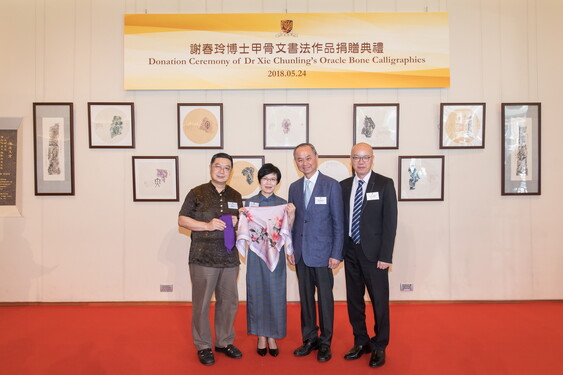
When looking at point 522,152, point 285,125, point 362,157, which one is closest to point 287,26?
point 285,125

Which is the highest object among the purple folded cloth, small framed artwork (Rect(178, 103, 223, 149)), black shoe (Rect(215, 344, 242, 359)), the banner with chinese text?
the banner with chinese text

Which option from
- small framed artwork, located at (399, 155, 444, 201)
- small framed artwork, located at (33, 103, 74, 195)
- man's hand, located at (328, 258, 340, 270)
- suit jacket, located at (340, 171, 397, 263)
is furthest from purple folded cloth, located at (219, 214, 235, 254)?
small framed artwork, located at (33, 103, 74, 195)

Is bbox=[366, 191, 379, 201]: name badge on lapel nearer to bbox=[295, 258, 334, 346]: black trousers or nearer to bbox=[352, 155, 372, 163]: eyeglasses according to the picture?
bbox=[352, 155, 372, 163]: eyeglasses

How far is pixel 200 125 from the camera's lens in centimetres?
432

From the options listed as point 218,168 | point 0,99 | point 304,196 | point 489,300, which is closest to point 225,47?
point 218,168

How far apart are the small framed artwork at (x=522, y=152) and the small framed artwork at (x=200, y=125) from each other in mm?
3652

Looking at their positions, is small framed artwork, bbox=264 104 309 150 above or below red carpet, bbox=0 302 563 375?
above

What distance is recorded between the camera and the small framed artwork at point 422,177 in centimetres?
432

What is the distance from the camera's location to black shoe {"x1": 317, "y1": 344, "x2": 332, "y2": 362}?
2.87m

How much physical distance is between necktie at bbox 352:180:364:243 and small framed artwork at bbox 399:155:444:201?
1638 millimetres

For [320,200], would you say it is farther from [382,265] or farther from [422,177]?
[422,177]

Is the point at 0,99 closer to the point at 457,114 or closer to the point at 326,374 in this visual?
the point at 326,374

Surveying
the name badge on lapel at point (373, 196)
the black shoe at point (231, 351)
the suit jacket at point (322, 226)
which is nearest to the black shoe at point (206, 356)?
the black shoe at point (231, 351)

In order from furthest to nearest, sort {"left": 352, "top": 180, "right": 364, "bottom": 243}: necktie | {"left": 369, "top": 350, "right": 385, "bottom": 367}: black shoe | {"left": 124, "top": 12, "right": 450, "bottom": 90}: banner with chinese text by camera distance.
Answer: {"left": 124, "top": 12, "right": 450, "bottom": 90}: banner with chinese text → {"left": 352, "top": 180, "right": 364, "bottom": 243}: necktie → {"left": 369, "top": 350, "right": 385, "bottom": 367}: black shoe
